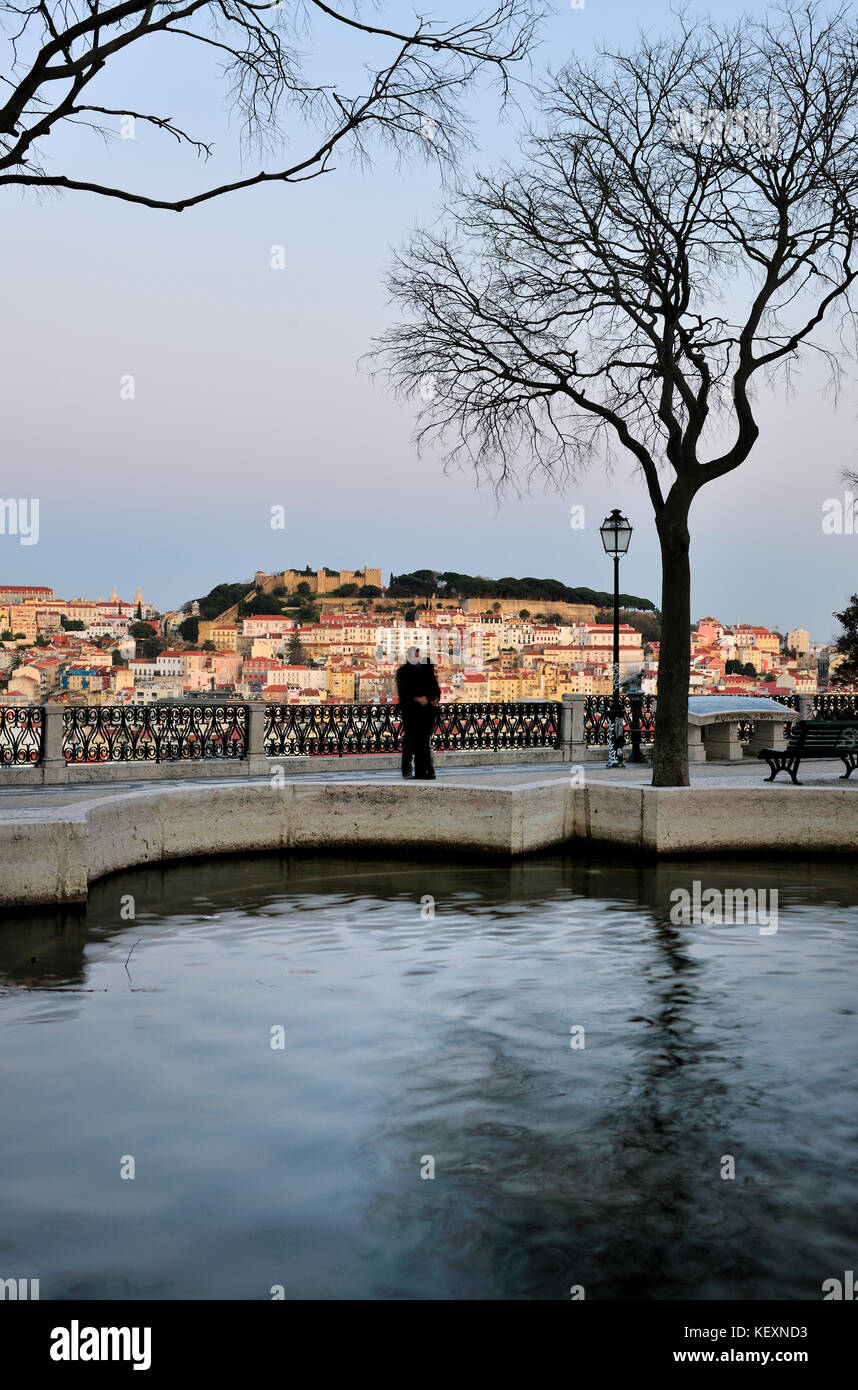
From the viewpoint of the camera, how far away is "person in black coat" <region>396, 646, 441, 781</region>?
16438mm

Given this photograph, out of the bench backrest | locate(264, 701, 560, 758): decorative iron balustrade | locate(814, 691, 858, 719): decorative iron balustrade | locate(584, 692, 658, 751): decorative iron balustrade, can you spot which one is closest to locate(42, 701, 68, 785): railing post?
locate(264, 701, 560, 758): decorative iron balustrade

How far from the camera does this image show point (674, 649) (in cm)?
1703

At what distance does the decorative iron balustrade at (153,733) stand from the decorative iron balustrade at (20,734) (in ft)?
2.29

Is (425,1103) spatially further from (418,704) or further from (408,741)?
(408,741)

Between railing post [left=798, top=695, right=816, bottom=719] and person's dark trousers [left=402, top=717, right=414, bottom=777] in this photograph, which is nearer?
person's dark trousers [left=402, top=717, right=414, bottom=777]

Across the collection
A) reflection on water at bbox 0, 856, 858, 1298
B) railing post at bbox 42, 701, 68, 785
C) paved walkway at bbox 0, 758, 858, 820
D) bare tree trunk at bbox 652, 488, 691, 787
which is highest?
bare tree trunk at bbox 652, 488, 691, 787

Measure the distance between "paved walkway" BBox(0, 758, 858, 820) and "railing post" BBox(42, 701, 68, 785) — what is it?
20.0 inches

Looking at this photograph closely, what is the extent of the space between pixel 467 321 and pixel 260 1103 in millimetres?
13495

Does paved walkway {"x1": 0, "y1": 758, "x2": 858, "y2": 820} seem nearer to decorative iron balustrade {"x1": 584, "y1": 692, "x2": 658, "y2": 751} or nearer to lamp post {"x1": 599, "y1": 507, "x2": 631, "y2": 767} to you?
lamp post {"x1": 599, "y1": 507, "x2": 631, "y2": 767}

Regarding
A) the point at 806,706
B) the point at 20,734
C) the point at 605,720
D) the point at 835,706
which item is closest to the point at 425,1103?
the point at 20,734

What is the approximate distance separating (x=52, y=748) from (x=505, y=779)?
690cm

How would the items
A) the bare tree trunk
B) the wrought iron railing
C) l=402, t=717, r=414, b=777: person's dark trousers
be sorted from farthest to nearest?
1. the wrought iron railing
2. l=402, t=717, r=414, b=777: person's dark trousers
3. the bare tree trunk

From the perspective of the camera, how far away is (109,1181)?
5.82 metres
